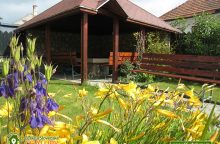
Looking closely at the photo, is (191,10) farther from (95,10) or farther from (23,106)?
(23,106)

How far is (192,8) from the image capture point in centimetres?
1977

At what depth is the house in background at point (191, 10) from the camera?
1793 cm

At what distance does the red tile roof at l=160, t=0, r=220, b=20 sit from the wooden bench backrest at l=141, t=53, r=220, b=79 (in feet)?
27.8

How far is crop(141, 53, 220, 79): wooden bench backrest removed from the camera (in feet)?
28.8

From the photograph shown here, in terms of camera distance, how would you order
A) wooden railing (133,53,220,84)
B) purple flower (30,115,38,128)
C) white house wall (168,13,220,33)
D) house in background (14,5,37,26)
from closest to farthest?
purple flower (30,115,38,128), wooden railing (133,53,220,84), white house wall (168,13,220,33), house in background (14,5,37,26)

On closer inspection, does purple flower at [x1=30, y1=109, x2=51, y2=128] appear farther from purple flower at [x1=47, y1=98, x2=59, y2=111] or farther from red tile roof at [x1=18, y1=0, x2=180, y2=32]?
red tile roof at [x1=18, y1=0, x2=180, y2=32]

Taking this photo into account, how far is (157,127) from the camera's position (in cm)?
164

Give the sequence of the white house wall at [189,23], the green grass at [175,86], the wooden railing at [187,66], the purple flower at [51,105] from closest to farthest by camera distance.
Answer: the purple flower at [51,105]
the green grass at [175,86]
the wooden railing at [187,66]
the white house wall at [189,23]

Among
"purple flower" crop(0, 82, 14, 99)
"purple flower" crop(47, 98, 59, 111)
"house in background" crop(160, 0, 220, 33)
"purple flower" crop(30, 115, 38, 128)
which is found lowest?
"purple flower" crop(30, 115, 38, 128)

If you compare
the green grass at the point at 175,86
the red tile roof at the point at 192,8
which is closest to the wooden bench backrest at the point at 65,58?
the green grass at the point at 175,86

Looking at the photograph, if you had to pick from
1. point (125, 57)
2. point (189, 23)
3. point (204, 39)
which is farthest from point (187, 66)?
point (189, 23)

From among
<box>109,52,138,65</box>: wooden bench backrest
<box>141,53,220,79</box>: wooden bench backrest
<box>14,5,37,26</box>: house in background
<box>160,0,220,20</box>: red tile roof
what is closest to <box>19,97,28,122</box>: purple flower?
<box>141,53,220,79</box>: wooden bench backrest

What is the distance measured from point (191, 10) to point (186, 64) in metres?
10.7

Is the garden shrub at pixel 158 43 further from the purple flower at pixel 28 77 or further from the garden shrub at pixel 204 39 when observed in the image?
the purple flower at pixel 28 77
